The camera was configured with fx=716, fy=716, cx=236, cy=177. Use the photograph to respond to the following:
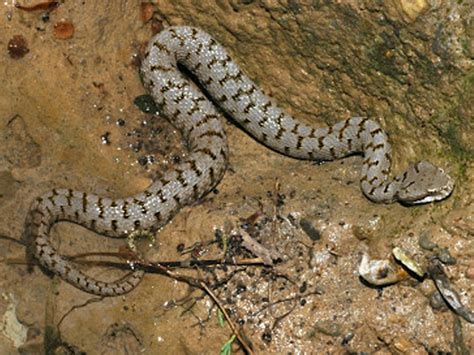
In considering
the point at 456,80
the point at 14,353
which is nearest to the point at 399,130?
the point at 456,80

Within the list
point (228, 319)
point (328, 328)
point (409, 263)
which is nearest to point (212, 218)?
point (228, 319)

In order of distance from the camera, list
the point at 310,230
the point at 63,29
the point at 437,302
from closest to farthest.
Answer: the point at 437,302
the point at 310,230
the point at 63,29

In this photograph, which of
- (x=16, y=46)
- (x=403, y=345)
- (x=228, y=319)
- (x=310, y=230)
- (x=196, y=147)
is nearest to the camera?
(x=403, y=345)

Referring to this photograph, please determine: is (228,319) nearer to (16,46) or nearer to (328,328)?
(328,328)

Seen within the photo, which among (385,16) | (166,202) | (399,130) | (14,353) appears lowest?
(14,353)

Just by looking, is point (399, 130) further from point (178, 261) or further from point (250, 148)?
point (178, 261)

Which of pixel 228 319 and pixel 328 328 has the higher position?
pixel 228 319

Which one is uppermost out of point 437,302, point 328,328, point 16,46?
point 16,46
